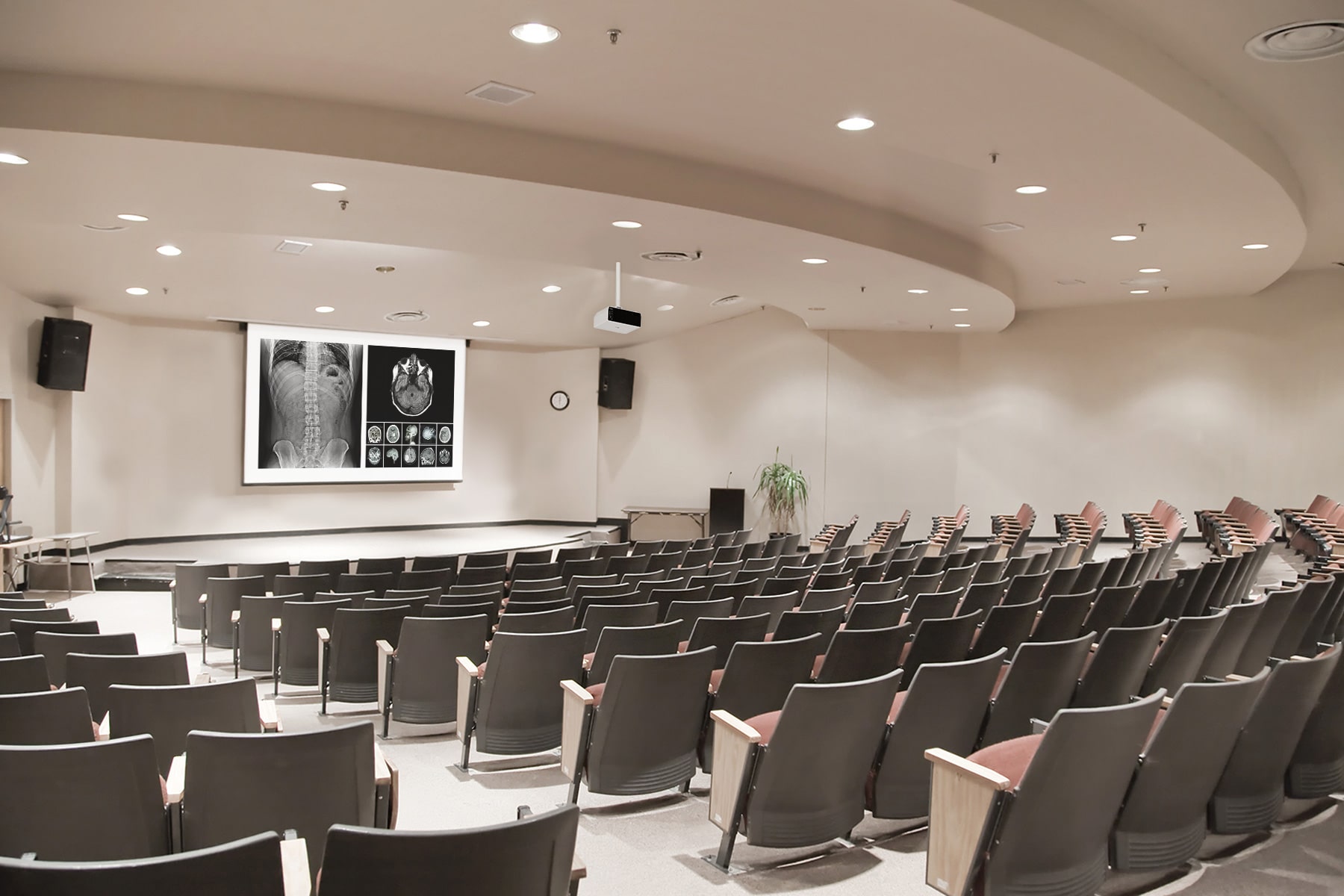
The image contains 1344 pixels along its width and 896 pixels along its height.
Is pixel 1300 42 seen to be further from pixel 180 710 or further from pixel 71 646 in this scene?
pixel 71 646

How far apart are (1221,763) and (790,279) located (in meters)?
7.95

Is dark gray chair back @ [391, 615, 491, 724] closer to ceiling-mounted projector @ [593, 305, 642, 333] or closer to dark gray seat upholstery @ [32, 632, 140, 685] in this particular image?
dark gray seat upholstery @ [32, 632, 140, 685]

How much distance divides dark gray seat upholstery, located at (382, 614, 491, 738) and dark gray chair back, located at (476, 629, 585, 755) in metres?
0.55

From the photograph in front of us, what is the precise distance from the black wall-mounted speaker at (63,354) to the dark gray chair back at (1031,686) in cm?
1218

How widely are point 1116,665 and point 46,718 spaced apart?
13.5 ft

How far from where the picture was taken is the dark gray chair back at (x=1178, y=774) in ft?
9.71

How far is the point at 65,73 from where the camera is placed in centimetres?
552

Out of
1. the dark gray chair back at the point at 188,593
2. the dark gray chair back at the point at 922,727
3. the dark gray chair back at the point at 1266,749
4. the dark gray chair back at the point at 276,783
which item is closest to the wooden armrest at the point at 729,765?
the dark gray chair back at the point at 922,727

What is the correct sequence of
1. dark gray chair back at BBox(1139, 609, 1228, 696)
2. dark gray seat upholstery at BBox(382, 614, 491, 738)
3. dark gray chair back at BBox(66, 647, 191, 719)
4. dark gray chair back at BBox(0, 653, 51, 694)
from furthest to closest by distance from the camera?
dark gray seat upholstery at BBox(382, 614, 491, 738) → dark gray chair back at BBox(1139, 609, 1228, 696) → dark gray chair back at BBox(66, 647, 191, 719) → dark gray chair back at BBox(0, 653, 51, 694)

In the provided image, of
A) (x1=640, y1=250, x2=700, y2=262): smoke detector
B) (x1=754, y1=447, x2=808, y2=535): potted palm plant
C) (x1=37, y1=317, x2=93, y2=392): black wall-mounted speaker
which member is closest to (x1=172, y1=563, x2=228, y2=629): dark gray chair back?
(x1=640, y1=250, x2=700, y2=262): smoke detector

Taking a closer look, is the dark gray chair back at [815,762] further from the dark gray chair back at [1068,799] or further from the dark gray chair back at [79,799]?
the dark gray chair back at [79,799]

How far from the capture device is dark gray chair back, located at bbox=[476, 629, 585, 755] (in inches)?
174

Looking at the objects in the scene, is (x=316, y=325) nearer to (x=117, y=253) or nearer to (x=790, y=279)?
(x=117, y=253)

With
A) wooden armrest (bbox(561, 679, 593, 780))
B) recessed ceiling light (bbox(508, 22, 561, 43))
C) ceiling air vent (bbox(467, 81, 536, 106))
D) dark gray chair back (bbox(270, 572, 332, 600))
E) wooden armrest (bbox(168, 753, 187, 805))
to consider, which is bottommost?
wooden armrest (bbox(561, 679, 593, 780))
